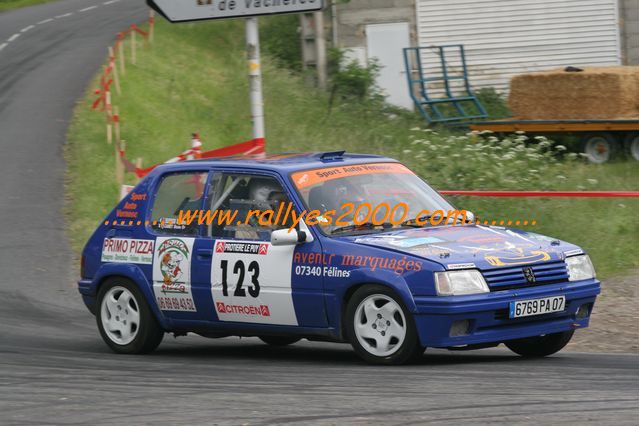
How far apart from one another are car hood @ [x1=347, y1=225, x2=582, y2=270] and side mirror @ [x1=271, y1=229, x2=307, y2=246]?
1.21 feet

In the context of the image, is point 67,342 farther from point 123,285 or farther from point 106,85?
point 106,85

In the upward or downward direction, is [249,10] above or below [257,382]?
above

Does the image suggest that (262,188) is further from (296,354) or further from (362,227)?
(296,354)

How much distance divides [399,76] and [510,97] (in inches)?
169

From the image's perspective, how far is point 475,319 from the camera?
8.35 metres

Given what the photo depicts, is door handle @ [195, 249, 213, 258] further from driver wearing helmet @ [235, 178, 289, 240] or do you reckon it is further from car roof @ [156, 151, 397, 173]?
car roof @ [156, 151, 397, 173]

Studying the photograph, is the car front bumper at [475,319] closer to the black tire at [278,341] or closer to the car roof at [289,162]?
the car roof at [289,162]

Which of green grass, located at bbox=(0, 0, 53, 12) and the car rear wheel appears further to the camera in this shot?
green grass, located at bbox=(0, 0, 53, 12)

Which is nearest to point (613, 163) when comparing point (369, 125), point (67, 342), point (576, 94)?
point (576, 94)

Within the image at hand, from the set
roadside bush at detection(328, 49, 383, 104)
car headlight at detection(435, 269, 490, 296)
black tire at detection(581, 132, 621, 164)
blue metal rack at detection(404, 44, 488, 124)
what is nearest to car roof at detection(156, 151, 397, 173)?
car headlight at detection(435, 269, 490, 296)

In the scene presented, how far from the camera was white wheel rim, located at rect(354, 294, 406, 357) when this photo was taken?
852 centimetres

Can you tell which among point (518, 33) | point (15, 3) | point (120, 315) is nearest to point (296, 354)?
point (120, 315)

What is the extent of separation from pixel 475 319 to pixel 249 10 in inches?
233

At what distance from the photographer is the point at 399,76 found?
1156 inches
